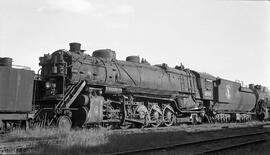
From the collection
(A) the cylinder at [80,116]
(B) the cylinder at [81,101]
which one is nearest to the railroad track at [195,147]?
(A) the cylinder at [80,116]

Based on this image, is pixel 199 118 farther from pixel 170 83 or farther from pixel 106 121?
pixel 106 121

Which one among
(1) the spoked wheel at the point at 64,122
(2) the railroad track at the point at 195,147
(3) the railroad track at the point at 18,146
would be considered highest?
(1) the spoked wheel at the point at 64,122

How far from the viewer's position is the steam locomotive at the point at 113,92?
13.0 m

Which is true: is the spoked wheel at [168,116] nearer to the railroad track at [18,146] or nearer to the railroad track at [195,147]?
the railroad track at [195,147]

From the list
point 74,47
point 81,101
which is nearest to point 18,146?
point 81,101

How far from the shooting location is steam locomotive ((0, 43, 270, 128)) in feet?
42.8

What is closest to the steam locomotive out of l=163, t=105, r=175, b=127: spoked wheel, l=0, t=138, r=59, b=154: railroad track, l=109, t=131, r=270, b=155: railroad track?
l=163, t=105, r=175, b=127: spoked wheel

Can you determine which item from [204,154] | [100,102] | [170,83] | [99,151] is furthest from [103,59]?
[204,154]

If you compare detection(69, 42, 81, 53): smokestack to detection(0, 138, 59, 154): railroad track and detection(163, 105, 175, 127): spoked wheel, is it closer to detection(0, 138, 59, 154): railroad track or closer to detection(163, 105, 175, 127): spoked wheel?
detection(0, 138, 59, 154): railroad track

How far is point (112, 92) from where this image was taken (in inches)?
569

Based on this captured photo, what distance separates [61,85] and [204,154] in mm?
7593

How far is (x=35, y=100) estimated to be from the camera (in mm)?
13547

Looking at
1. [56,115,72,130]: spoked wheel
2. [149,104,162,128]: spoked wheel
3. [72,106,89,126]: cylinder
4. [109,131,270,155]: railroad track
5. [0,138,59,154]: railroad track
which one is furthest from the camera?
[149,104,162,128]: spoked wheel

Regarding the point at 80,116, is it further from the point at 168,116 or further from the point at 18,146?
the point at 168,116
